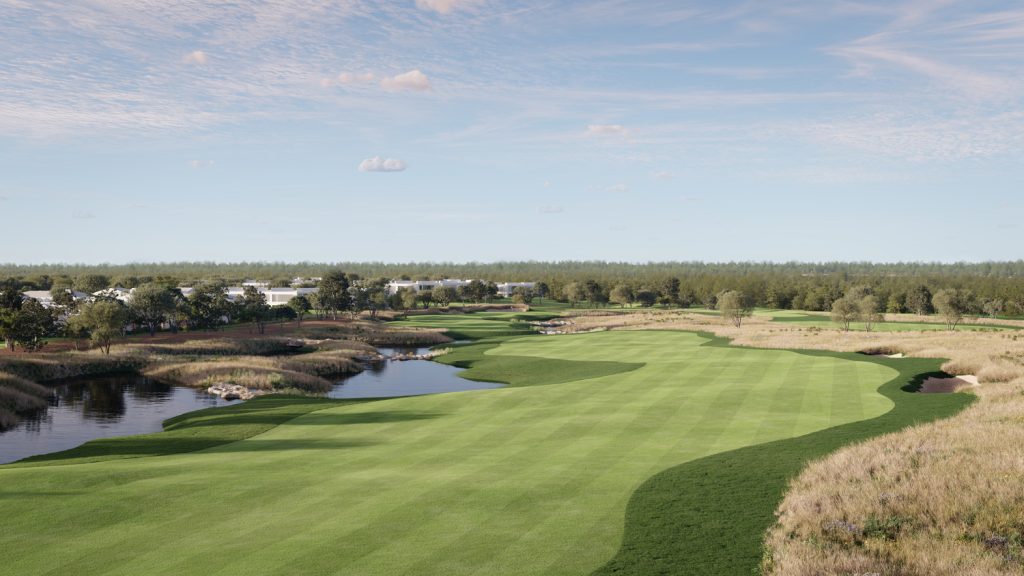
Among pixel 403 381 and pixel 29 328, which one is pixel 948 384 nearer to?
pixel 403 381

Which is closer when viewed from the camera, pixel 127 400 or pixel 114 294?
pixel 127 400

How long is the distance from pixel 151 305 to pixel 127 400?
4629cm

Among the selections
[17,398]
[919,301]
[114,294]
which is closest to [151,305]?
[114,294]

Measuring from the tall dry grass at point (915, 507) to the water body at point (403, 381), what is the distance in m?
39.1

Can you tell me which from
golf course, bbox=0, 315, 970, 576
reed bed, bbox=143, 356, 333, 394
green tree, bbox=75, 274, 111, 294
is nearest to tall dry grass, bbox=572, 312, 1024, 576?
golf course, bbox=0, 315, 970, 576

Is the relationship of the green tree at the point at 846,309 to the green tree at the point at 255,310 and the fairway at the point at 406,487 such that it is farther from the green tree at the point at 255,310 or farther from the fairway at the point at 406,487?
the green tree at the point at 255,310

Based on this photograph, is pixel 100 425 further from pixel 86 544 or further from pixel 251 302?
pixel 251 302

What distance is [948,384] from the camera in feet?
135

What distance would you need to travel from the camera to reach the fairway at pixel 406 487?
49.8 ft

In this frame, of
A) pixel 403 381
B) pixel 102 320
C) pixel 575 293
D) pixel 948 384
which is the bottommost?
pixel 403 381

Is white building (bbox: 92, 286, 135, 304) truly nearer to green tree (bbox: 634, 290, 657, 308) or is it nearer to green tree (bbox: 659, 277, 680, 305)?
green tree (bbox: 634, 290, 657, 308)

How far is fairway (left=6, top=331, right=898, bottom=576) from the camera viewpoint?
15164mm

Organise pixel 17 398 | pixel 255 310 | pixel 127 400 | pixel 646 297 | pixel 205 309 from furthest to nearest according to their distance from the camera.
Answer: pixel 646 297 < pixel 255 310 < pixel 205 309 < pixel 127 400 < pixel 17 398

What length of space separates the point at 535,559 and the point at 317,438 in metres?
17.8
